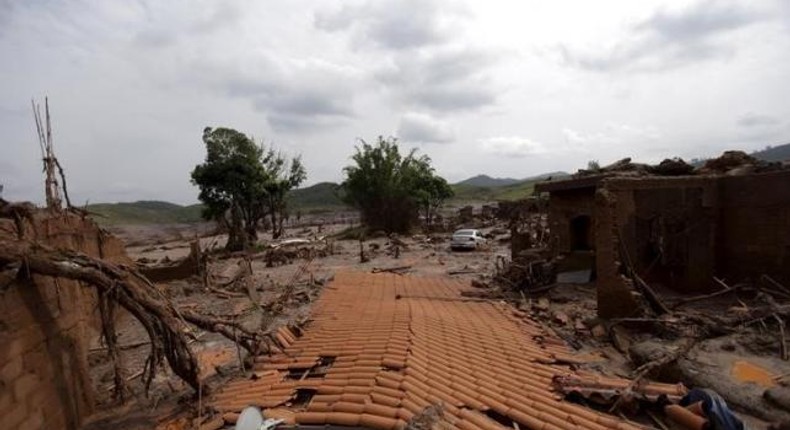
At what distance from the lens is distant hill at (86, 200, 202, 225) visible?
9275cm

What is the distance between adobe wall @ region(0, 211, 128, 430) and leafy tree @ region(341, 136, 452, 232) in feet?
138

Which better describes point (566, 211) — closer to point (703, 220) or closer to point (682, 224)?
point (682, 224)

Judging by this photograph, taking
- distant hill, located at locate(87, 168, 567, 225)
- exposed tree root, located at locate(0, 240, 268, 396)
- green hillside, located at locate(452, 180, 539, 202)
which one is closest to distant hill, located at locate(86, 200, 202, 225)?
distant hill, located at locate(87, 168, 567, 225)

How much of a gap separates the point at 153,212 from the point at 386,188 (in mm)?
79317

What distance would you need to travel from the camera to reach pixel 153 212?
364 feet

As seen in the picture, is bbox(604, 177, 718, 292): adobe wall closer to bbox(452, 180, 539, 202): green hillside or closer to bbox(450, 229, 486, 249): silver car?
bbox(450, 229, 486, 249): silver car

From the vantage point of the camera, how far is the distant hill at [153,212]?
304ft

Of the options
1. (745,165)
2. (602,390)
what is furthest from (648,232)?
(602,390)

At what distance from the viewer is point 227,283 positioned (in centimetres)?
2141

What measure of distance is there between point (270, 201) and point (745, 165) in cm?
3757

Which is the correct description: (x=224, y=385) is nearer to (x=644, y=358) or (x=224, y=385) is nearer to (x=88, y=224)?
(x=644, y=358)

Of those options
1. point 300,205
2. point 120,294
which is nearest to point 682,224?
point 120,294

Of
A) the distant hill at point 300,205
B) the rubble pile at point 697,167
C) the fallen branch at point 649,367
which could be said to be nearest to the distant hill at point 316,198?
the distant hill at point 300,205

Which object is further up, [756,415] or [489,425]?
[489,425]
